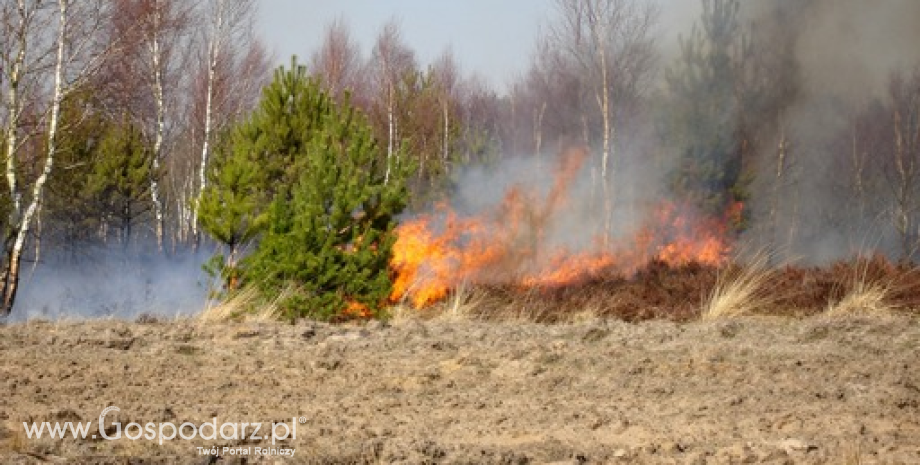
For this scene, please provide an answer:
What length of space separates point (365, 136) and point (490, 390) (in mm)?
6829

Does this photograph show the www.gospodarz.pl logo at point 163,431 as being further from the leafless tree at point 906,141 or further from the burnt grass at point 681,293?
the leafless tree at point 906,141

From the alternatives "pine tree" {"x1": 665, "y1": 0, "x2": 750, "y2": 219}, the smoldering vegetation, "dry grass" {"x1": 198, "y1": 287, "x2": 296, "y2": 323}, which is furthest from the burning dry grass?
"pine tree" {"x1": 665, "y1": 0, "x2": 750, "y2": 219}

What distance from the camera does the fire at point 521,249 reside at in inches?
491

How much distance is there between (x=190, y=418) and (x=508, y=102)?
130 feet

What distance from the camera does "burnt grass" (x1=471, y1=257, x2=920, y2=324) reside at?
32.8ft

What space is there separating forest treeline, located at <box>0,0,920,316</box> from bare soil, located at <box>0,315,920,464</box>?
386 centimetres

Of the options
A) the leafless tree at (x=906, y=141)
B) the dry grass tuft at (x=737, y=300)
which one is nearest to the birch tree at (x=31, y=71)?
the dry grass tuft at (x=737, y=300)

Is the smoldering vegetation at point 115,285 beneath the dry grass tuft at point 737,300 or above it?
beneath

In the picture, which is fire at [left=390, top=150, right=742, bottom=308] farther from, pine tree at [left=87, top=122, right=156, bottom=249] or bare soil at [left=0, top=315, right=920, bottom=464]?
pine tree at [left=87, top=122, right=156, bottom=249]

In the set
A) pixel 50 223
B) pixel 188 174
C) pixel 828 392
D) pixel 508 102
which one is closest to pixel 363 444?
pixel 828 392

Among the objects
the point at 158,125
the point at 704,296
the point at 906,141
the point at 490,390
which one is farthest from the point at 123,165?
the point at 906,141

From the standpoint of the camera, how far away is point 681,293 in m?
11.3

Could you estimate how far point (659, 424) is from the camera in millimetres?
4480

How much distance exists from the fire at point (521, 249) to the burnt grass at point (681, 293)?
76 centimetres
